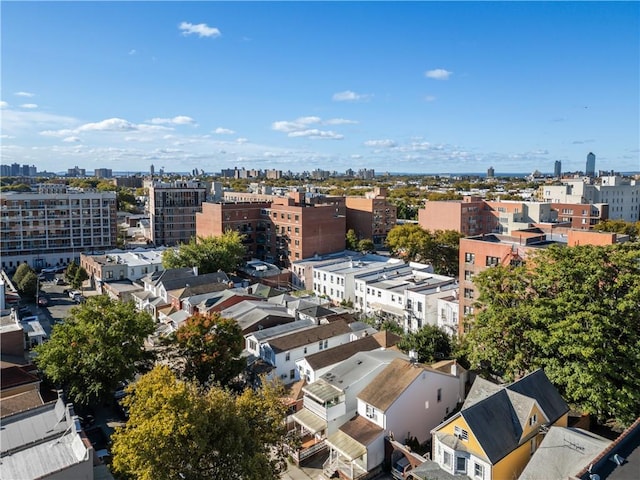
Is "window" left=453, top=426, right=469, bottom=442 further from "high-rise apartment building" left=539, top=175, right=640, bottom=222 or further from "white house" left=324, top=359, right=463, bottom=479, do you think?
"high-rise apartment building" left=539, top=175, right=640, bottom=222

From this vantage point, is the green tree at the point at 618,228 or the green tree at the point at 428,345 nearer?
the green tree at the point at 428,345

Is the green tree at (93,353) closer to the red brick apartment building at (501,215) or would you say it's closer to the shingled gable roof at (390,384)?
the shingled gable roof at (390,384)

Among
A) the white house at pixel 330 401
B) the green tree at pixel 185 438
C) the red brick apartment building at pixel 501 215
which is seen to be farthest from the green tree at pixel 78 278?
the red brick apartment building at pixel 501 215

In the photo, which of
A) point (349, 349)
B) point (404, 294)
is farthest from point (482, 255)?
point (349, 349)

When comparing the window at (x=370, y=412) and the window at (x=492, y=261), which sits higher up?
the window at (x=492, y=261)

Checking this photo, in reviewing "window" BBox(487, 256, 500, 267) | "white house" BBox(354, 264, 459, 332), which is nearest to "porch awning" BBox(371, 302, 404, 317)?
"white house" BBox(354, 264, 459, 332)

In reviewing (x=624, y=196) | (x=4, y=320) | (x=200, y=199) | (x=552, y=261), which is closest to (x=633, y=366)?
(x=552, y=261)
